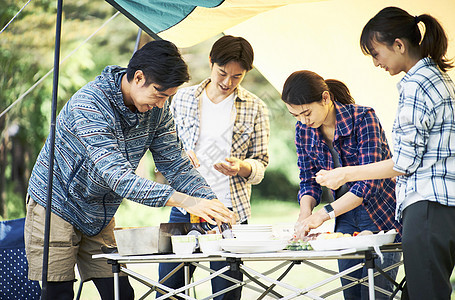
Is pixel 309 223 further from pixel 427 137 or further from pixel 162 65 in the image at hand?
pixel 162 65

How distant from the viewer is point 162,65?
7.11 ft

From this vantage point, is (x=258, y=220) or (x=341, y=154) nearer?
(x=341, y=154)

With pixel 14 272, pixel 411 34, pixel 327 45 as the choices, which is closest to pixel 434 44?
pixel 411 34

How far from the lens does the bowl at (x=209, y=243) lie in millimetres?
2055

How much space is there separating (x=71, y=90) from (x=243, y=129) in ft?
20.8

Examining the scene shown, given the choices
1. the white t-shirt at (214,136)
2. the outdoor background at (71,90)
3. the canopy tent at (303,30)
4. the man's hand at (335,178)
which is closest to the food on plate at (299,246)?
the man's hand at (335,178)

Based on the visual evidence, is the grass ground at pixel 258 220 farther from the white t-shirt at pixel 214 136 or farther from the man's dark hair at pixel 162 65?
the man's dark hair at pixel 162 65

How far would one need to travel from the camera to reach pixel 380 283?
2.41 meters

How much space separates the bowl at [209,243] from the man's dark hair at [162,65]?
586 millimetres

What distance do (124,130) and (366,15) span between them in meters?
1.80

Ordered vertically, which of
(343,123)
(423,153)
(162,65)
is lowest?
Result: (423,153)

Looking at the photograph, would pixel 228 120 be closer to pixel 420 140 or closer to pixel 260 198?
pixel 420 140

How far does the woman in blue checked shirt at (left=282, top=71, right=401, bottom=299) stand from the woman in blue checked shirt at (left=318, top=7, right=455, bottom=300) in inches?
17.5

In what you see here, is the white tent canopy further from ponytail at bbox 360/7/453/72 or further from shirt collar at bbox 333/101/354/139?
ponytail at bbox 360/7/453/72
